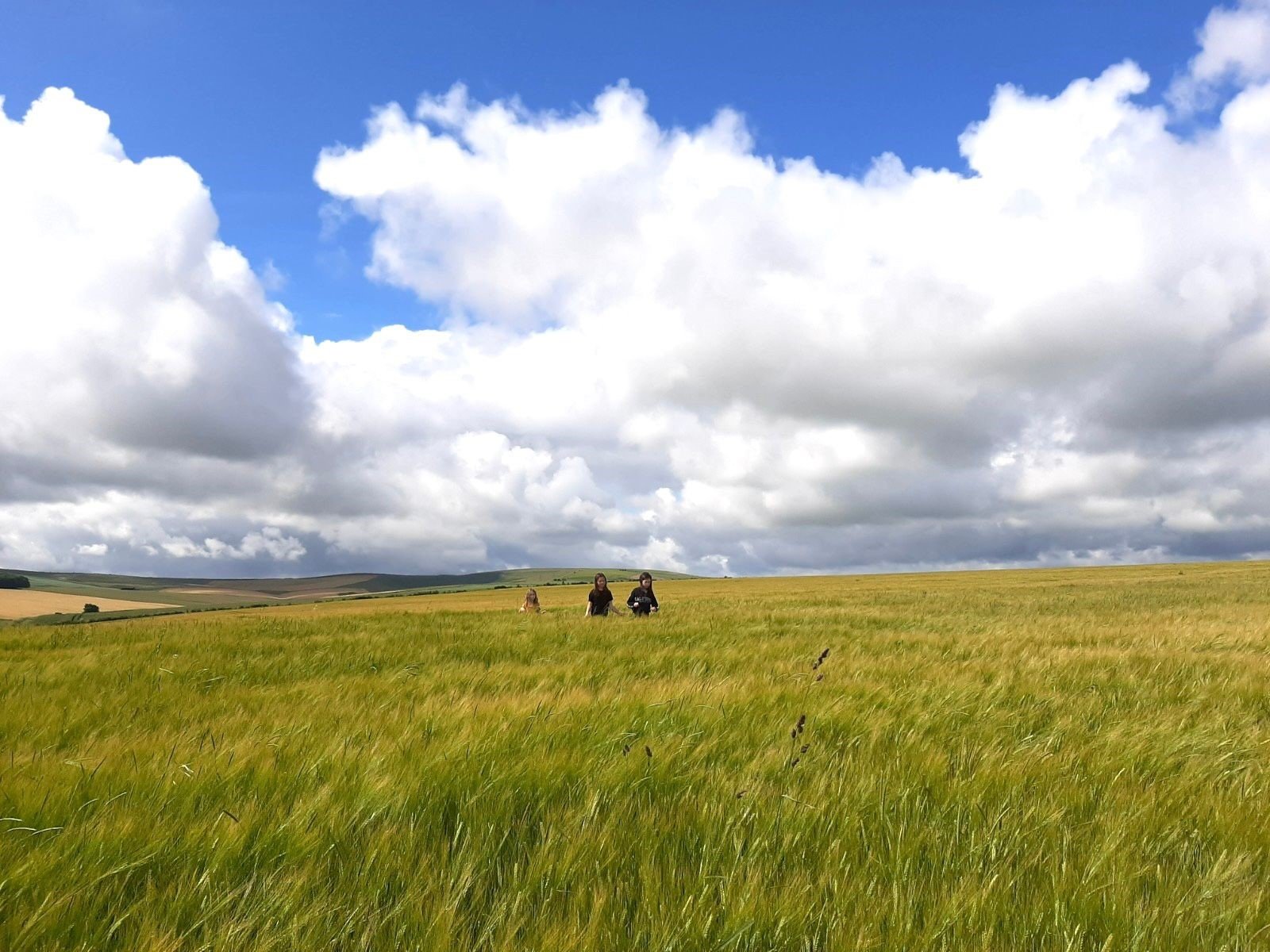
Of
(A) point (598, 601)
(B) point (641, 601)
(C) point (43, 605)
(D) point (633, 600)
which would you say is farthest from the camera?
(C) point (43, 605)

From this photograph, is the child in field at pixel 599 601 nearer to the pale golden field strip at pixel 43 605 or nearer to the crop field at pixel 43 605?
the pale golden field strip at pixel 43 605

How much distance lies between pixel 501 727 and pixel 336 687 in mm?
2276

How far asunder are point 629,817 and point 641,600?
14.7 meters

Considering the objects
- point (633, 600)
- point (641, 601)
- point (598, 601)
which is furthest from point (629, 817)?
point (633, 600)

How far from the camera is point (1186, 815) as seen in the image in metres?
2.82

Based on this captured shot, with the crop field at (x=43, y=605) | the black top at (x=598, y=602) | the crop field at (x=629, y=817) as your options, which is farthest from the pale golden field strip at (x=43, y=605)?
the crop field at (x=629, y=817)

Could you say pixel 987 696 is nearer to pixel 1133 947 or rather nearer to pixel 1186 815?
pixel 1186 815

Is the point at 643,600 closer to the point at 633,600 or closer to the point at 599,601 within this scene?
the point at 633,600

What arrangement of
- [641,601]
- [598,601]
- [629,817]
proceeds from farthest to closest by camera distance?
[641,601] < [598,601] < [629,817]

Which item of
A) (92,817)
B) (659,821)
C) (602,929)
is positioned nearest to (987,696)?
(659,821)

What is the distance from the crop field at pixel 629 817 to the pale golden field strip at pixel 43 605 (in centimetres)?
8644

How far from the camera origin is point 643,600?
17.0 m

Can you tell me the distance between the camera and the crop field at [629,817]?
180 centimetres

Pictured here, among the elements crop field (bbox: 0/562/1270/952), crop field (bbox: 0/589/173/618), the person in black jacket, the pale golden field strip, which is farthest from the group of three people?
crop field (bbox: 0/589/173/618)
